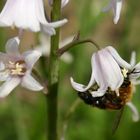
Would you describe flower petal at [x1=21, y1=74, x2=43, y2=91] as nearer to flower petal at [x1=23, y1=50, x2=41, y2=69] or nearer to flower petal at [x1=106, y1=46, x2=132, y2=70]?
flower petal at [x1=23, y1=50, x2=41, y2=69]

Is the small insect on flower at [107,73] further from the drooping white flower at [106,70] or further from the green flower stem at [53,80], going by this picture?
the green flower stem at [53,80]

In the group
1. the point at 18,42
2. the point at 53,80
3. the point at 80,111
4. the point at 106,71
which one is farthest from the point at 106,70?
the point at 80,111

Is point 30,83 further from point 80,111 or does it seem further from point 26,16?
point 80,111

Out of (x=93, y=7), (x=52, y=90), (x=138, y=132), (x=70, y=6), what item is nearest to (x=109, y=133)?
(x=138, y=132)

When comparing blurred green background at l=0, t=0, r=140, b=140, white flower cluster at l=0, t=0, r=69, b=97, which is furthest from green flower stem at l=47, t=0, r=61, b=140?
blurred green background at l=0, t=0, r=140, b=140

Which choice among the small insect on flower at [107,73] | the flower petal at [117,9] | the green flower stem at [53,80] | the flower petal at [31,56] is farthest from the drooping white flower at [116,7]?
the flower petal at [31,56]

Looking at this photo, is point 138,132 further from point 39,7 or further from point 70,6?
point 70,6
